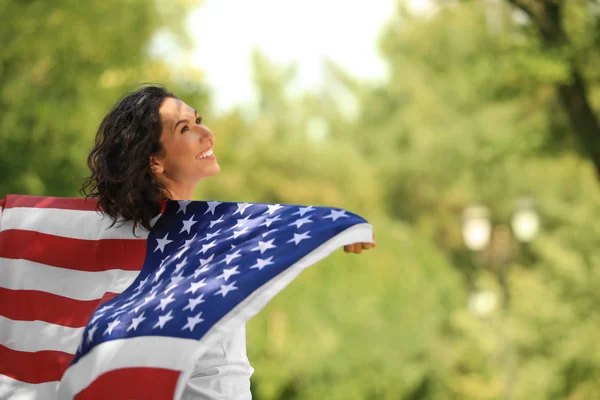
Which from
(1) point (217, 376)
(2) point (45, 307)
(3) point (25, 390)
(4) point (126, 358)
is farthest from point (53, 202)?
(1) point (217, 376)

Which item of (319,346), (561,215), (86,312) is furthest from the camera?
(561,215)

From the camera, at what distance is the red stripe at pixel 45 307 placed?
2586mm

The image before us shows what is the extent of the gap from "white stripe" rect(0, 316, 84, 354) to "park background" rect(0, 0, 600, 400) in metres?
8.09

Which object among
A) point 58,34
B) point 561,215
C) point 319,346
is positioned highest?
point 58,34

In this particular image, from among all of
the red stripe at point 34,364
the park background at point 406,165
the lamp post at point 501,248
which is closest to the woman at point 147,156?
the red stripe at point 34,364

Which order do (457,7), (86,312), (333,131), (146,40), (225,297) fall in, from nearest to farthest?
(225,297), (86,312), (146,40), (457,7), (333,131)

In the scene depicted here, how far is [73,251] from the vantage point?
2.70 m

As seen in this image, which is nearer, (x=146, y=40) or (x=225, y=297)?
(x=225, y=297)

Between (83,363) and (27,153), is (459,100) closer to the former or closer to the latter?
(27,153)

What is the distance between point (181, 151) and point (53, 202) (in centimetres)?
51

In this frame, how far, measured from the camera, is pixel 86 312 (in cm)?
259

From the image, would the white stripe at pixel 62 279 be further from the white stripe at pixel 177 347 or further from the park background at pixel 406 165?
the park background at pixel 406 165

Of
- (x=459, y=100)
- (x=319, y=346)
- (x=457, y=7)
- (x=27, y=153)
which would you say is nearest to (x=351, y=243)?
(x=27, y=153)

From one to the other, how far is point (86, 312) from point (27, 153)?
969 cm
